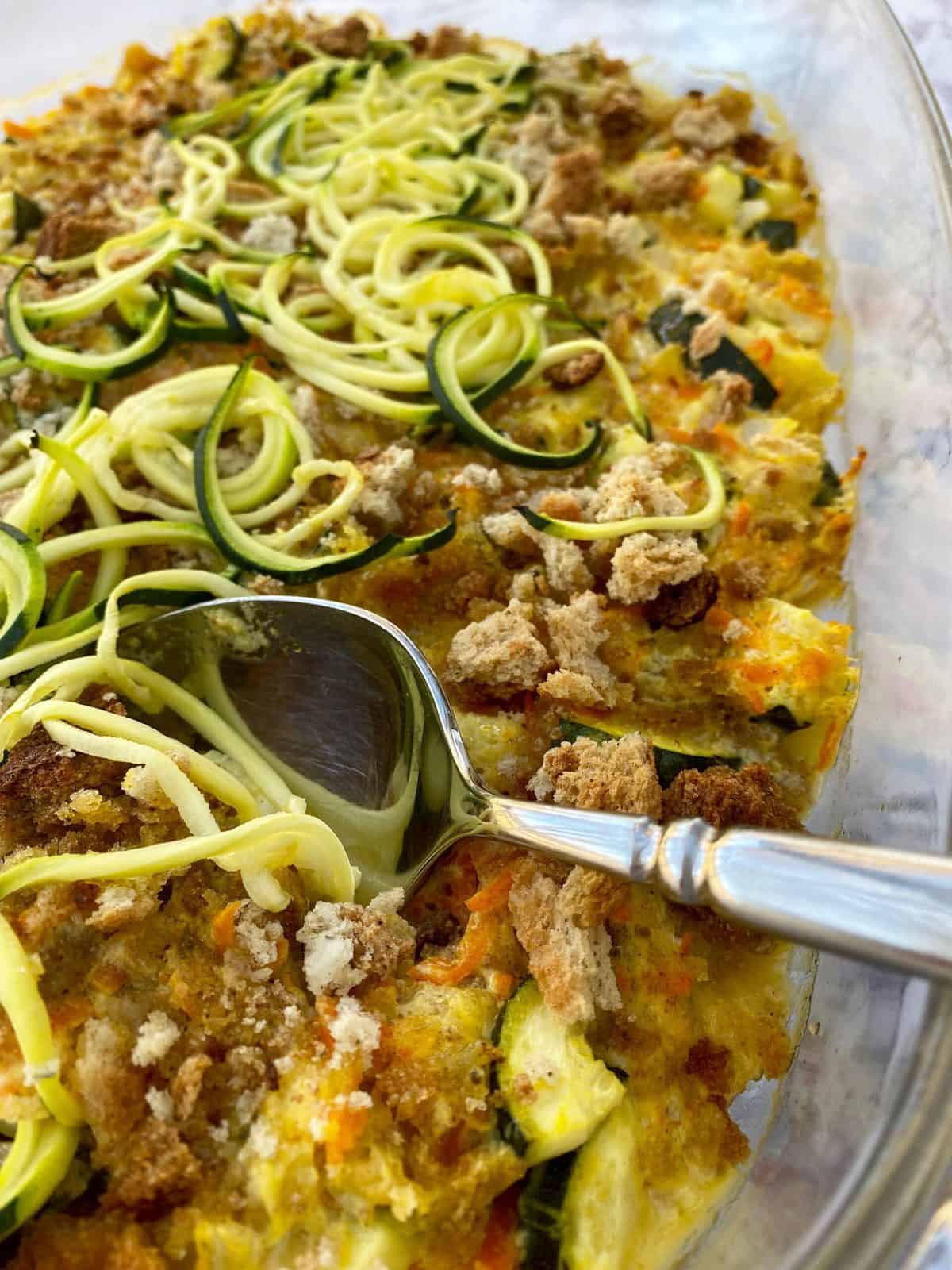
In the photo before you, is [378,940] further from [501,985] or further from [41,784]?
[41,784]

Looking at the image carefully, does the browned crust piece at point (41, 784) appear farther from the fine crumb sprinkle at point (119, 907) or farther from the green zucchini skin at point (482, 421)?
the green zucchini skin at point (482, 421)

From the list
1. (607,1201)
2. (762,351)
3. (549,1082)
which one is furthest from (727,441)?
(607,1201)

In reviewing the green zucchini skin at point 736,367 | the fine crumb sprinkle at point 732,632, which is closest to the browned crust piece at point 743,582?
the fine crumb sprinkle at point 732,632

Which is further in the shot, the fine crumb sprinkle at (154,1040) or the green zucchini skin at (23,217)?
the green zucchini skin at (23,217)

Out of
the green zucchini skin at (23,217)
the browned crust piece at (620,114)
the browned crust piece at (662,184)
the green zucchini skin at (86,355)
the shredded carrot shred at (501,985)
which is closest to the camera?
the shredded carrot shred at (501,985)

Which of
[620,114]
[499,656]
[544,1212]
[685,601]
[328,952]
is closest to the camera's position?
[544,1212]

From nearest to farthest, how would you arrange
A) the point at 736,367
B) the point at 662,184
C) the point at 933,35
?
1. the point at 736,367
2. the point at 662,184
3. the point at 933,35
